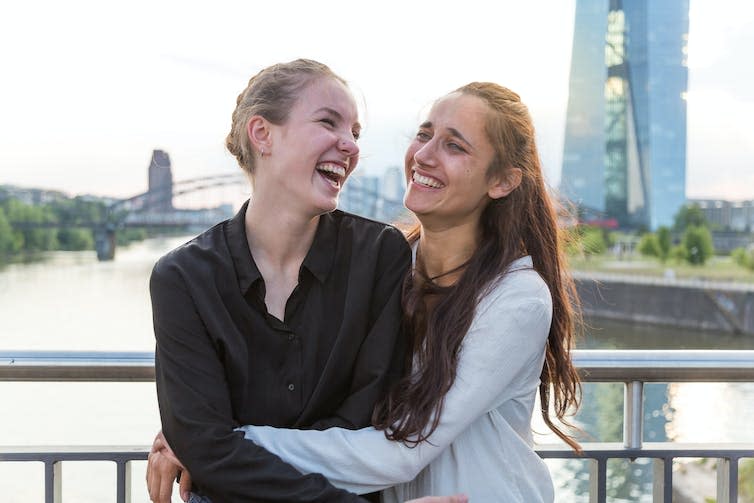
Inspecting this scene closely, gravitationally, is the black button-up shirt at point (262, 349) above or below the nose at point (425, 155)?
below

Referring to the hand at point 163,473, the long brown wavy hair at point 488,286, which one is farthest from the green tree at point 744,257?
the hand at point 163,473

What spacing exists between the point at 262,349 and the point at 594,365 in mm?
577

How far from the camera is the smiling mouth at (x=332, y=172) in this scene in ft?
3.86

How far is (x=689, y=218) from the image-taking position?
4044 cm

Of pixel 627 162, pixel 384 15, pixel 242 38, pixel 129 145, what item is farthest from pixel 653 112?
pixel 129 145

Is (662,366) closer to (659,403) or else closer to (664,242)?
(659,403)

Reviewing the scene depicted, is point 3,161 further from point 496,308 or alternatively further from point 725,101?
point 496,308

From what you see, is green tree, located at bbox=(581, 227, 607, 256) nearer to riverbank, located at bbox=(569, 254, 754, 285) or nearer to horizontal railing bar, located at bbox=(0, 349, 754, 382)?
horizontal railing bar, located at bbox=(0, 349, 754, 382)

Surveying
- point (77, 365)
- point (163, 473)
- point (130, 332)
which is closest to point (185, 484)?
point (163, 473)

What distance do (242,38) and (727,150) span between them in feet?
89.9

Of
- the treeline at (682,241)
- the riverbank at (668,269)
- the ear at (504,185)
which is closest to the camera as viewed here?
the ear at (504,185)

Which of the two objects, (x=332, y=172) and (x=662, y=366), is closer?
(x=332, y=172)

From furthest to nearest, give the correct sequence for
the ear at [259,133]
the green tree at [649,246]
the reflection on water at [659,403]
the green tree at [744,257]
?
the green tree at [649,246] < the green tree at [744,257] < the reflection on water at [659,403] < the ear at [259,133]

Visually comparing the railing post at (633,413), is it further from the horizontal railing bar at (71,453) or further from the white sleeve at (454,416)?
the horizontal railing bar at (71,453)
